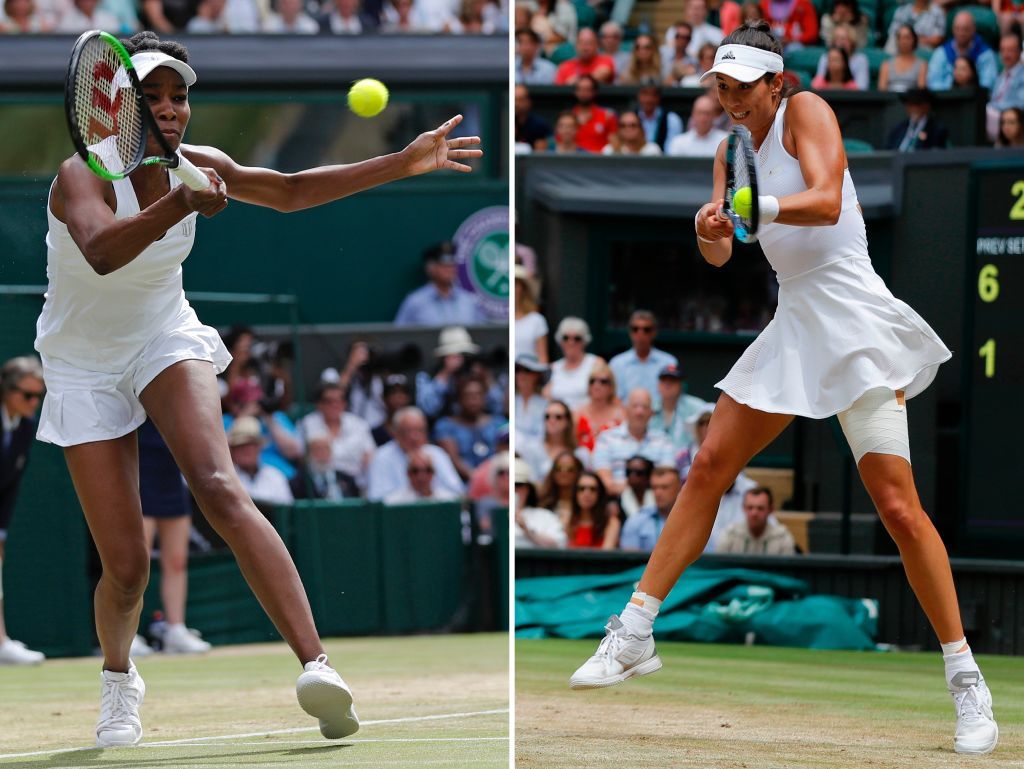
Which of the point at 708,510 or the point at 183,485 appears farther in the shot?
the point at 183,485

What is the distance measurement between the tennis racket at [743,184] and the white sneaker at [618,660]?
1092 millimetres

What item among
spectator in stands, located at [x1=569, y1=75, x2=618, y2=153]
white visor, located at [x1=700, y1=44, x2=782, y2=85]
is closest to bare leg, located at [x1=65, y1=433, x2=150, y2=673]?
white visor, located at [x1=700, y1=44, x2=782, y2=85]

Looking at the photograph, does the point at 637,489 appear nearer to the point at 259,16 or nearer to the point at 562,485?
the point at 562,485

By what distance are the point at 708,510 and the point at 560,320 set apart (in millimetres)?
5026

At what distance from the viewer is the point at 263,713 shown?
207 inches

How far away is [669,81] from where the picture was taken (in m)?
10.6

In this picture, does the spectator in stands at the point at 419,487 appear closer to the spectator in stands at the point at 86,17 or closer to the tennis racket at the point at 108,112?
the spectator in stands at the point at 86,17

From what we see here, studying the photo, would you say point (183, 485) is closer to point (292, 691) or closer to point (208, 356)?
point (292, 691)

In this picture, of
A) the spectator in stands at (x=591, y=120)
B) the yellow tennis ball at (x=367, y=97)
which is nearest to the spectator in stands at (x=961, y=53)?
the spectator in stands at (x=591, y=120)

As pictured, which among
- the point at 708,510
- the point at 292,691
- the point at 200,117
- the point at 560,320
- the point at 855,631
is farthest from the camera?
the point at 200,117

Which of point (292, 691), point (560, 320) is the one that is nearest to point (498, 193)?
point (560, 320)

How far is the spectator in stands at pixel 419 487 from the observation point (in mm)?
10164

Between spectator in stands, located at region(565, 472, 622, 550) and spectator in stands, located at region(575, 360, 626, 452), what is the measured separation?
0.32 m

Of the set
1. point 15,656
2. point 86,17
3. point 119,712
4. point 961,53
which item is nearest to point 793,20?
point 961,53
